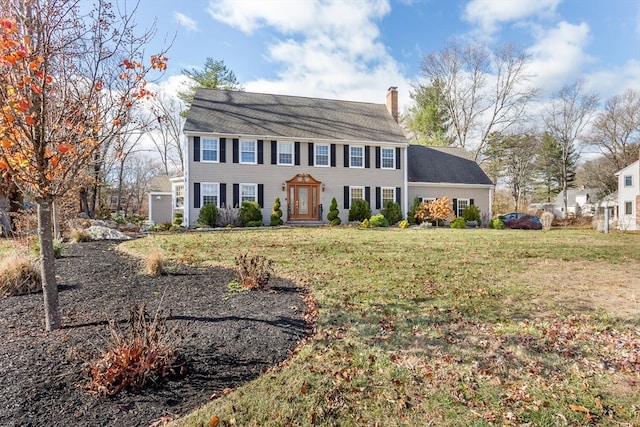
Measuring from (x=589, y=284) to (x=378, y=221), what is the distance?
12211mm

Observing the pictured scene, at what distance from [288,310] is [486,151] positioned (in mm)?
33355

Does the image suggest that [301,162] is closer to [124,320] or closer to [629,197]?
[124,320]

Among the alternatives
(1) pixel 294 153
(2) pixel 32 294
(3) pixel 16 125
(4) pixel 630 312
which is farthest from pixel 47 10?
(1) pixel 294 153

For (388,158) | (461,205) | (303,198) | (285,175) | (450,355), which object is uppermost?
(388,158)

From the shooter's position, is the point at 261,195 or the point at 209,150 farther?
the point at 261,195

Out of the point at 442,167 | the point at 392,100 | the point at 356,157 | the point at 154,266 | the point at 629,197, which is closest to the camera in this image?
the point at 154,266

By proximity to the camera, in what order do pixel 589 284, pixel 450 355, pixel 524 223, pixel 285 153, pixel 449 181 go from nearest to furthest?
pixel 450 355 → pixel 589 284 → pixel 285 153 → pixel 524 223 → pixel 449 181

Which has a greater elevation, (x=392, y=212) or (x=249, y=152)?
(x=249, y=152)

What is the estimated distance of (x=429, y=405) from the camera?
2689mm

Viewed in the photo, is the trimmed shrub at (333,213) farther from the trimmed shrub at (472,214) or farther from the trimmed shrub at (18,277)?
the trimmed shrub at (18,277)

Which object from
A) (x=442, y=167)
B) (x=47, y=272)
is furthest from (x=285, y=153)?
(x=47, y=272)

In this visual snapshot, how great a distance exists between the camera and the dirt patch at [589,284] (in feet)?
17.1

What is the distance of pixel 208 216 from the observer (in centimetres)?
1688

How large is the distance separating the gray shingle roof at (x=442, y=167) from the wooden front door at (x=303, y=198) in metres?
6.30
